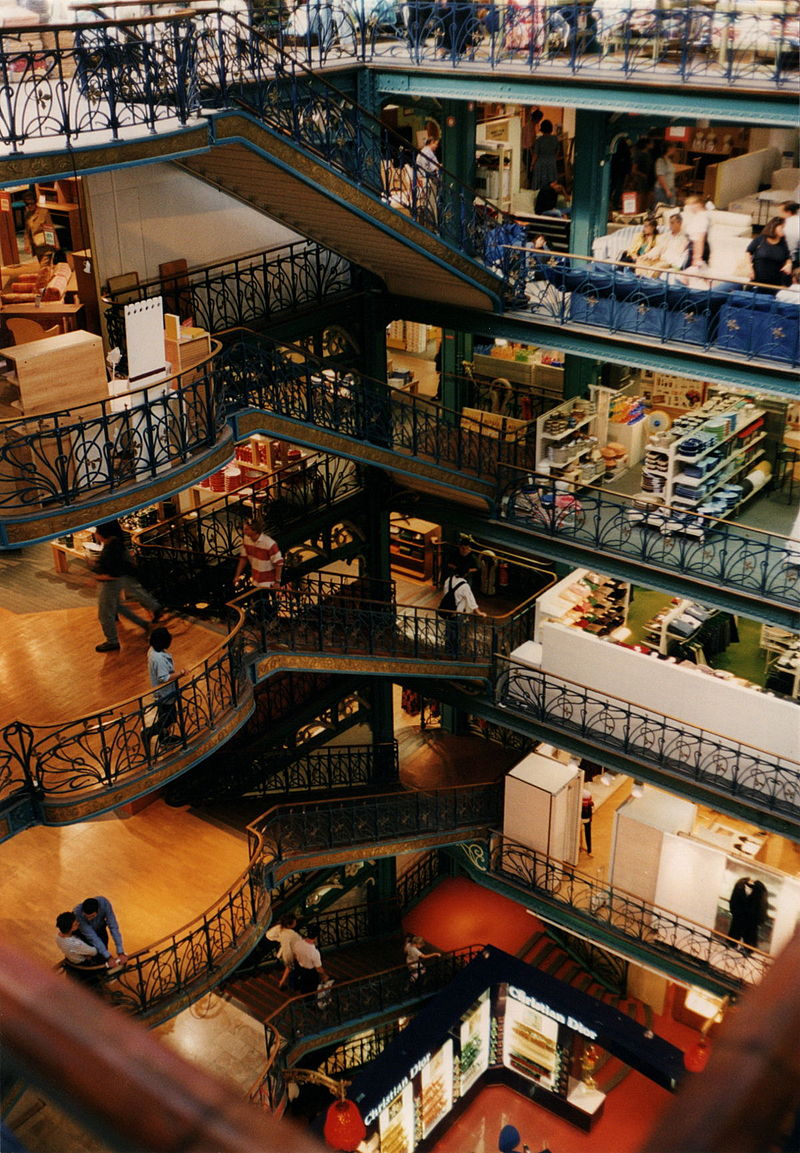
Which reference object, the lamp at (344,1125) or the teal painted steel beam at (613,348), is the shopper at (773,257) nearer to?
the teal painted steel beam at (613,348)

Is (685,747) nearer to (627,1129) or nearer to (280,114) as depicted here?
(627,1129)

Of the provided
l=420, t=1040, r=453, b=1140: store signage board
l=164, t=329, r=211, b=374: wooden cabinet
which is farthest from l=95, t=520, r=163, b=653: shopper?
l=420, t=1040, r=453, b=1140: store signage board

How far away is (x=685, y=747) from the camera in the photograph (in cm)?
1548

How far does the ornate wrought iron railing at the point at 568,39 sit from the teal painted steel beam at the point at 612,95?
0.41 ft

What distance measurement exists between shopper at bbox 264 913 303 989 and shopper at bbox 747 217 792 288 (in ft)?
33.7

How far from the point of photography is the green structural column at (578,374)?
57.3ft

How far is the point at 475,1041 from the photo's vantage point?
58.2ft

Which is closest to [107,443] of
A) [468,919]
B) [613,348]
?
[613,348]

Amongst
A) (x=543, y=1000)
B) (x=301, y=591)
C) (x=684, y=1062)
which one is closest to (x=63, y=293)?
(x=301, y=591)

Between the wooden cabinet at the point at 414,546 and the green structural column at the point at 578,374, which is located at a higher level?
the green structural column at the point at 578,374

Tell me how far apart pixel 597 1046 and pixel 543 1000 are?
3.24ft

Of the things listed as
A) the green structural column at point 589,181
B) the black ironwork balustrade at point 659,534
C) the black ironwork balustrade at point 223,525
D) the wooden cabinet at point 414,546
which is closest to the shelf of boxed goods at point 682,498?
the black ironwork balustrade at point 659,534

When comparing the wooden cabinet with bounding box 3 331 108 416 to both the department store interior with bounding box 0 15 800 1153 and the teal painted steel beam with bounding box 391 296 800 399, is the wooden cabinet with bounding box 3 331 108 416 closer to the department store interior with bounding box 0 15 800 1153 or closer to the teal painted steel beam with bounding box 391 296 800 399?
the department store interior with bounding box 0 15 800 1153

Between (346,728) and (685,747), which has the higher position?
(685,747)
